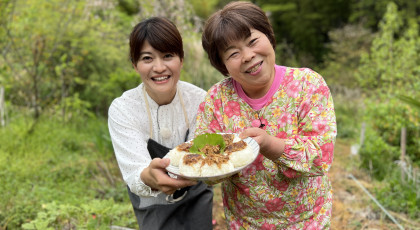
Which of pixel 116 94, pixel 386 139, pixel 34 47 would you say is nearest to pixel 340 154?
pixel 386 139

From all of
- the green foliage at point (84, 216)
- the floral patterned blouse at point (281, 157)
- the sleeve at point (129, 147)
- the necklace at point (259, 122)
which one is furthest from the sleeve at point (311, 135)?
the green foliage at point (84, 216)

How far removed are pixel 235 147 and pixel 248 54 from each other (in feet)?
1.49

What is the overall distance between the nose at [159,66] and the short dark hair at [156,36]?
6 cm

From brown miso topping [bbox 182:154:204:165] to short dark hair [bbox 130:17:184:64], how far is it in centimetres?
71

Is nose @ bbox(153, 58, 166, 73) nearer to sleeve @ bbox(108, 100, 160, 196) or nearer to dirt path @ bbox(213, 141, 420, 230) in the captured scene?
sleeve @ bbox(108, 100, 160, 196)

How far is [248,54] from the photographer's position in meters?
1.78

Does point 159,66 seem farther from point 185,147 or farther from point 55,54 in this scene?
point 55,54

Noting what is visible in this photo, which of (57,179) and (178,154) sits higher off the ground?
(178,154)

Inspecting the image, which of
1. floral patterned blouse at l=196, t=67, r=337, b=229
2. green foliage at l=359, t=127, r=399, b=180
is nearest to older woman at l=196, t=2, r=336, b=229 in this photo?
floral patterned blouse at l=196, t=67, r=337, b=229

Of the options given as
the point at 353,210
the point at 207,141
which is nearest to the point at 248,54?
the point at 207,141

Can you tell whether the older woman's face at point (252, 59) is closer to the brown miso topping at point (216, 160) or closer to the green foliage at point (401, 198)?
the brown miso topping at point (216, 160)

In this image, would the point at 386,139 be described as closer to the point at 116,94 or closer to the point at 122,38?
the point at 116,94

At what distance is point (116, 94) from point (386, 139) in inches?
186

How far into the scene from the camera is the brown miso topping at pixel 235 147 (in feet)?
5.29
